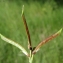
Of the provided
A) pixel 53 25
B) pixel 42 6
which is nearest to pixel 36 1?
pixel 42 6

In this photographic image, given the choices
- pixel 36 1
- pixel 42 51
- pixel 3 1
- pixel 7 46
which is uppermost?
pixel 7 46

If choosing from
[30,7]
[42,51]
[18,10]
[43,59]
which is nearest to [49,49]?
[42,51]

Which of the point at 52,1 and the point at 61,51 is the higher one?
the point at 61,51

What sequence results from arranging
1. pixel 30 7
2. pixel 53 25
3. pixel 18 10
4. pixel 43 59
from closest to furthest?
pixel 43 59, pixel 53 25, pixel 18 10, pixel 30 7

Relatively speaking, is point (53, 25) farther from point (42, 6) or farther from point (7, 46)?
point (7, 46)

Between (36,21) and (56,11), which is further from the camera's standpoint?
(56,11)

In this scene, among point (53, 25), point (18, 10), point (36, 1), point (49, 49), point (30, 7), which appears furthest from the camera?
point (36, 1)

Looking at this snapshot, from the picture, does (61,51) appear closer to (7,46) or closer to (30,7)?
(7,46)
